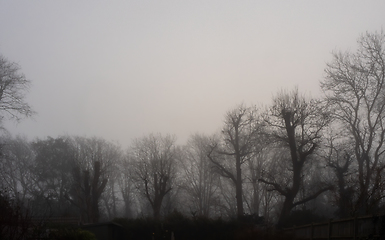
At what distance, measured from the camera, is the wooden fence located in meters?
13.8

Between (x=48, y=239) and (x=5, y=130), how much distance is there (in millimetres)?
16525

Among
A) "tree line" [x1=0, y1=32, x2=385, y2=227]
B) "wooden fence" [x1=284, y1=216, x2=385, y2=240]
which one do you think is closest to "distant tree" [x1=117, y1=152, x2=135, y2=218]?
"tree line" [x1=0, y1=32, x2=385, y2=227]

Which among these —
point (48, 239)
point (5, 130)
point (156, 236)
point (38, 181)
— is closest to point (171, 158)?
point (38, 181)

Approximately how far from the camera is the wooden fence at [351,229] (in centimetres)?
1375

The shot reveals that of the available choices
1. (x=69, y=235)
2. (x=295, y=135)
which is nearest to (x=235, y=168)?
(x=295, y=135)

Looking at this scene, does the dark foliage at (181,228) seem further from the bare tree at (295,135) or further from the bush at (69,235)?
the bush at (69,235)

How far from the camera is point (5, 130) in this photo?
29.5 m

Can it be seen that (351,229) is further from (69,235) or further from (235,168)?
(235,168)

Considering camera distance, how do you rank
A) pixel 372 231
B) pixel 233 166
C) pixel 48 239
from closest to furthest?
pixel 372 231 < pixel 48 239 < pixel 233 166

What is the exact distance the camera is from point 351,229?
51.7 ft

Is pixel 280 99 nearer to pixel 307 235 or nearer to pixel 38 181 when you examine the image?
pixel 307 235

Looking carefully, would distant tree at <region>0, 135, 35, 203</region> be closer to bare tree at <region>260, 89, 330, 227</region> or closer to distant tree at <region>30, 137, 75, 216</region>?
distant tree at <region>30, 137, 75, 216</region>

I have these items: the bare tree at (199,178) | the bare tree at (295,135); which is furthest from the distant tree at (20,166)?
the bare tree at (295,135)

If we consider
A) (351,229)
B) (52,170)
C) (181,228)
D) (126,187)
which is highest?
(52,170)
